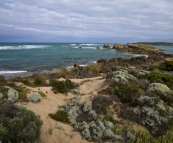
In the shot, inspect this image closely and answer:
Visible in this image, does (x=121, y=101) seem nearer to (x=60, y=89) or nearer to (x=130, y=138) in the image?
(x=130, y=138)

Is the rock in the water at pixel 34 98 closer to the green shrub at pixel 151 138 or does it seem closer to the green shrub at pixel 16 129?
the green shrub at pixel 16 129

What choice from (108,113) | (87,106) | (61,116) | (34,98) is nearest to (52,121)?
(61,116)

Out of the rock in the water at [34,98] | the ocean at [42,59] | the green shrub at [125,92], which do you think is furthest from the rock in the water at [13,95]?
the ocean at [42,59]

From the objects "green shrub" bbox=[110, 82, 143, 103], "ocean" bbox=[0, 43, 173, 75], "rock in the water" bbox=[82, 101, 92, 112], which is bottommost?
"ocean" bbox=[0, 43, 173, 75]

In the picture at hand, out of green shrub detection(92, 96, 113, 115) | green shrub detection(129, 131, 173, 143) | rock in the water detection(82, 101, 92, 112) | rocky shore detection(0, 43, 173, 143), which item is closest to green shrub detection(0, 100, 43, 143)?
rocky shore detection(0, 43, 173, 143)

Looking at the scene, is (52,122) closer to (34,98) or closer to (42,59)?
(34,98)

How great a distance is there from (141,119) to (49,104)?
407 cm

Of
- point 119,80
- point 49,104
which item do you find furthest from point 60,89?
point 119,80

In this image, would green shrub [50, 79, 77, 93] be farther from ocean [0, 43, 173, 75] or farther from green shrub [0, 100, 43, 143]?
ocean [0, 43, 173, 75]

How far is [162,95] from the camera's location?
7.77 meters

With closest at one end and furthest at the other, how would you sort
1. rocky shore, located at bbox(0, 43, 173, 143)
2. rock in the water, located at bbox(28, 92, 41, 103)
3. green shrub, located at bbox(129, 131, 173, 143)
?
1. green shrub, located at bbox(129, 131, 173, 143)
2. rocky shore, located at bbox(0, 43, 173, 143)
3. rock in the water, located at bbox(28, 92, 41, 103)

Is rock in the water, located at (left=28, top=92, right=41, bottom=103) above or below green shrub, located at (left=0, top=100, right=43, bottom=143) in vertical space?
below

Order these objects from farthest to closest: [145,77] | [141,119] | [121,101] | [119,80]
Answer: [145,77] → [119,80] → [121,101] → [141,119]

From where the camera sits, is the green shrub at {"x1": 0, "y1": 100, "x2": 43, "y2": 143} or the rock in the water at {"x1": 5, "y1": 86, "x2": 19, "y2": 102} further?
the rock in the water at {"x1": 5, "y1": 86, "x2": 19, "y2": 102}
